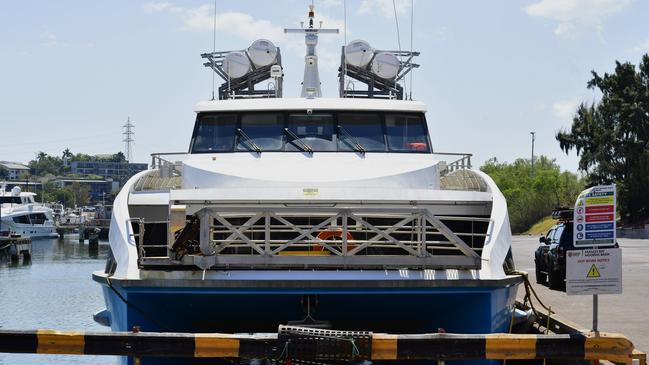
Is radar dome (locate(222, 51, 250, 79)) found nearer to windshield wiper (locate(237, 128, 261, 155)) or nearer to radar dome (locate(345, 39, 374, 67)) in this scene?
radar dome (locate(345, 39, 374, 67))

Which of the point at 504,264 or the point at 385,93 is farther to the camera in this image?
the point at 385,93

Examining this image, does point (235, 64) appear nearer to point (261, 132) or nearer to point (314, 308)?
point (261, 132)

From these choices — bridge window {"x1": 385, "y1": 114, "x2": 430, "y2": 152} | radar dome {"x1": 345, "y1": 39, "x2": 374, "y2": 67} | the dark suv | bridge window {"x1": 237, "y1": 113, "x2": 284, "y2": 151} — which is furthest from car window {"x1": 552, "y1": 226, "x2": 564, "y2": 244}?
bridge window {"x1": 237, "y1": 113, "x2": 284, "y2": 151}

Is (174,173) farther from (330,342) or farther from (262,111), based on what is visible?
(330,342)

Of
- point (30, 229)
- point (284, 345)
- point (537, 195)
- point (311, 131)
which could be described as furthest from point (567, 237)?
point (30, 229)

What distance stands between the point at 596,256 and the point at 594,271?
147 mm

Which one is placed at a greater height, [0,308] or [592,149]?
[592,149]

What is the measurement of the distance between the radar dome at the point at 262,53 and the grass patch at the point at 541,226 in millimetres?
52771

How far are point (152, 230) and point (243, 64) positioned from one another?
672 cm

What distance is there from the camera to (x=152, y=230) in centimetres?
1127

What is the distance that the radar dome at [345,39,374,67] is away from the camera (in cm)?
1761

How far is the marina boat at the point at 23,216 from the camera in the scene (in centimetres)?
9075

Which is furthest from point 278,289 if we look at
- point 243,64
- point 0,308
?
point 0,308

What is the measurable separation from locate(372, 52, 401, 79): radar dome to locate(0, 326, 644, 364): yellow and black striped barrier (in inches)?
408
